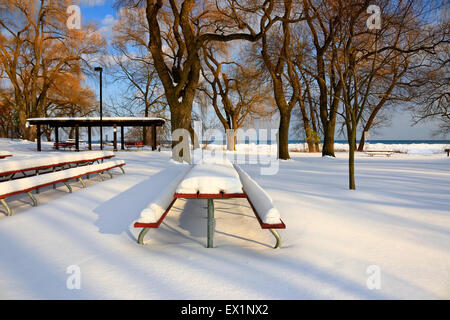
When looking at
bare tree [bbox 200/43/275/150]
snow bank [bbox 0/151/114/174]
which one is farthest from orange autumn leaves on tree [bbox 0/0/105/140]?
snow bank [bbox 0/151/114/174]

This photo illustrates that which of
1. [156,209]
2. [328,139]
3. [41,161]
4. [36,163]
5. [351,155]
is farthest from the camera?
[328,139]

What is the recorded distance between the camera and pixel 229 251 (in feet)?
10.6

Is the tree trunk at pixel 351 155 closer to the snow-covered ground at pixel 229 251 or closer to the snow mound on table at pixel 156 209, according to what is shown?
the snow-covered ground at pixel 229 251

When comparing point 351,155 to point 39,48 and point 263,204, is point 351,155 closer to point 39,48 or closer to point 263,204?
point 263,204

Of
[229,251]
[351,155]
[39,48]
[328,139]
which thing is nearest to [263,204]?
[229,251]

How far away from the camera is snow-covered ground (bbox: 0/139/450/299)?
7.87 ft

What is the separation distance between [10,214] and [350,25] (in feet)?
25.3

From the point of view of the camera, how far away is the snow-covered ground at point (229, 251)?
7.87ft

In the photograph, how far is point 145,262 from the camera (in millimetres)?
2879

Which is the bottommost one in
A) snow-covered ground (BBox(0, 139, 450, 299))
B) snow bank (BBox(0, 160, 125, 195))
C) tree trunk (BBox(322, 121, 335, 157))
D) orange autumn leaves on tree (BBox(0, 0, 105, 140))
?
snow-covered ground (BBox(0, 139, 450, 299))

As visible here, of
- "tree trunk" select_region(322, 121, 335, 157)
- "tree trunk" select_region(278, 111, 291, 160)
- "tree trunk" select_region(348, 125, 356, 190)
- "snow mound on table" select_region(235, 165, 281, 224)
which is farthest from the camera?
"tree trunk" select_region(322, 121, 335, 157)

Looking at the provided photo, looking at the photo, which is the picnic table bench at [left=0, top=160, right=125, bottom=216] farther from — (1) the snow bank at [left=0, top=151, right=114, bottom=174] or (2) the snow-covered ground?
(1) the snow bank at [left=0, top=151, right=114, bottom=174]
